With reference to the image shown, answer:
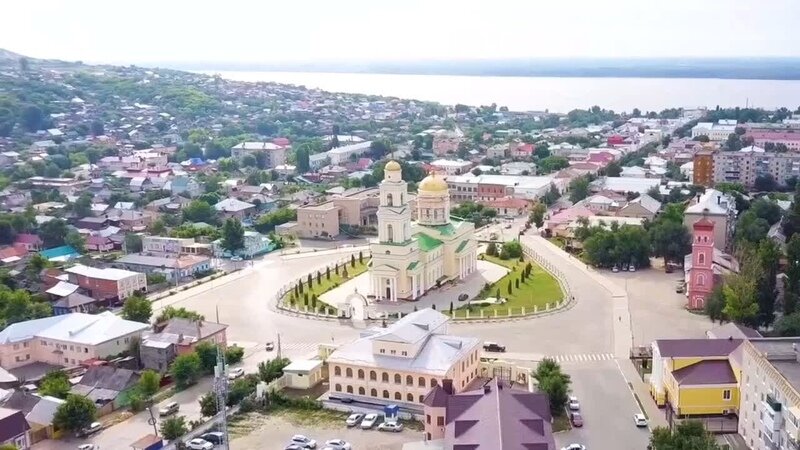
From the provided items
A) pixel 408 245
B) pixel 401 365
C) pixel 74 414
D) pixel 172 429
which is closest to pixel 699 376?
pixel 401 365

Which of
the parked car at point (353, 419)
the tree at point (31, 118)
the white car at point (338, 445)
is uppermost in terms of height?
the tree at point (31, 118)

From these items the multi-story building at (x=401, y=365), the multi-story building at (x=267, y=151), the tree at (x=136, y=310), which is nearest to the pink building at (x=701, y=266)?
the multi-story building at (x=401, y=365)

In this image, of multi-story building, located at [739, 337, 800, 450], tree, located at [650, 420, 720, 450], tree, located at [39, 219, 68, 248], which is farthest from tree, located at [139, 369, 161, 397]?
tree, located at [39, 219, 68, 248]

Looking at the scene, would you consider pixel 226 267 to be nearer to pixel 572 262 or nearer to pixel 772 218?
pixel 572 262

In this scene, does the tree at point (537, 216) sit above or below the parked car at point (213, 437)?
above

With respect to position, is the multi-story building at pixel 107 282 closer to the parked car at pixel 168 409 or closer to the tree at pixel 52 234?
the tree at pixel 52 234

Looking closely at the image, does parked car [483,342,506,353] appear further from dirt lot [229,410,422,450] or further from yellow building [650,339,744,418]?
dirt lot [229,410,422,450]
